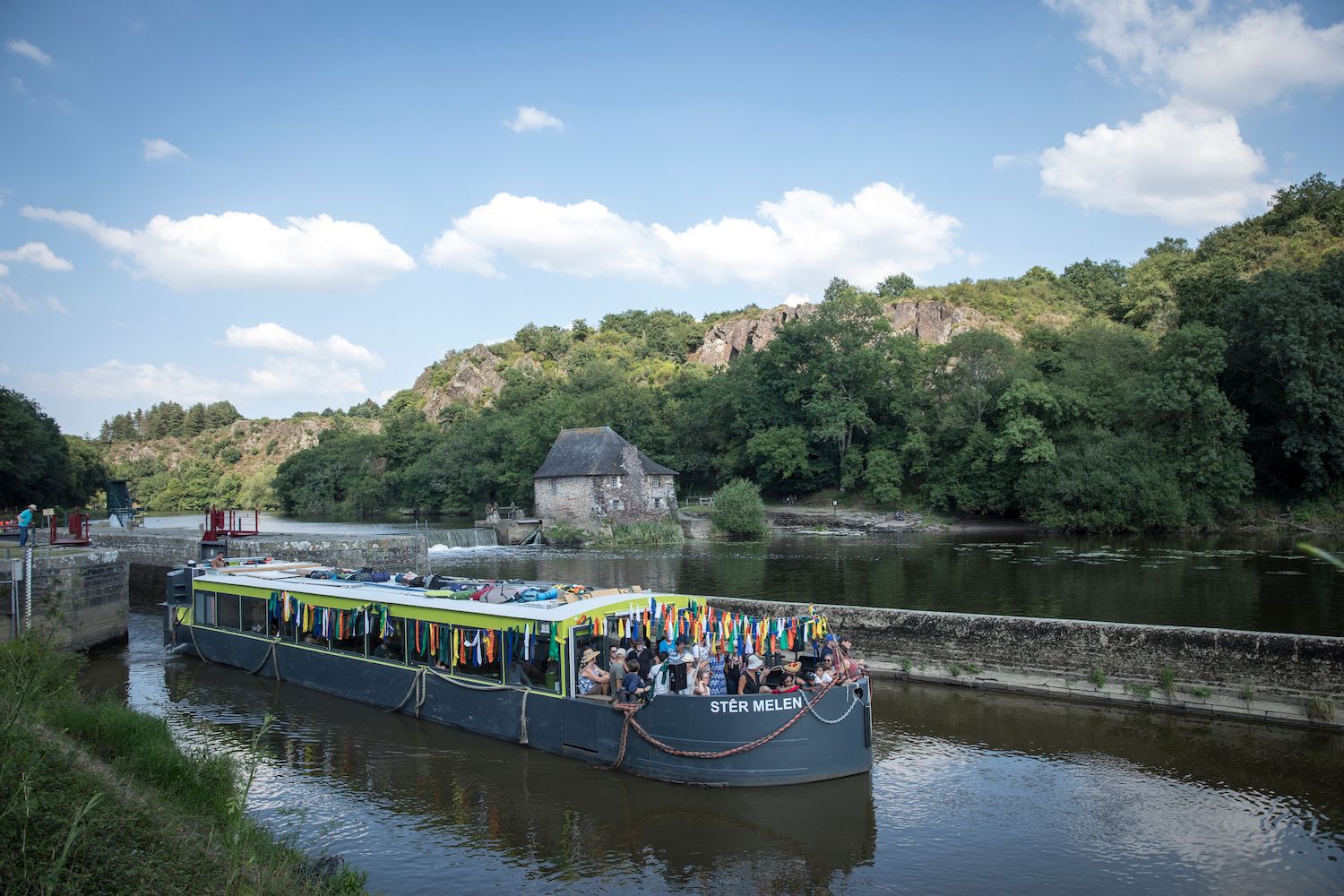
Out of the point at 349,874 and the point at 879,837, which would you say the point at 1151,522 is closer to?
the point at 879,837

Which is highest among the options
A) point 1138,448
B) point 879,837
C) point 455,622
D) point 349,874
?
point 1138,448

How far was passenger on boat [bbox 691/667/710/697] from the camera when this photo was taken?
12.2 meters

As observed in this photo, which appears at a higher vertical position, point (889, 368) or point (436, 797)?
point (889, 368)

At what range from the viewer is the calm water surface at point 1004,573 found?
2369cm

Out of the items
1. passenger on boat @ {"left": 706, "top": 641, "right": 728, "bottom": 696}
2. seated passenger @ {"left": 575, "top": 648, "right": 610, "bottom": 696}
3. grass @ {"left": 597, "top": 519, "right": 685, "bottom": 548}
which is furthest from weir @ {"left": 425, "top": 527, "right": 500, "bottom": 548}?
passenger on boat @ {"left": 706, "top": 641, "right": 728, "bottom": 696}

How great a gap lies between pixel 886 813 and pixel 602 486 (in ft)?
142

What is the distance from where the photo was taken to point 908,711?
15.9m

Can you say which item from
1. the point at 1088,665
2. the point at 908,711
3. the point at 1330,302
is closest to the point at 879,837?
the point at 908,711

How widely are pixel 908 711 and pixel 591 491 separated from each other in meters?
39.5

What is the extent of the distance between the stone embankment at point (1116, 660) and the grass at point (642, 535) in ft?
106

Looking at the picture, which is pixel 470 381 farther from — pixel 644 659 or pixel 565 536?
pixel 644 659

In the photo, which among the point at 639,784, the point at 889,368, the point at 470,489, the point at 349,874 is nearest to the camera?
the point at 349,874

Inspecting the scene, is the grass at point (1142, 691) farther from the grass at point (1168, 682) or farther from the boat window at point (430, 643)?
the boat window at point (430, 643)

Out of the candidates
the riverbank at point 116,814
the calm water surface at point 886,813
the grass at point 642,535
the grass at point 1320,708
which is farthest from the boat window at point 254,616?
the grass at point 642,535
